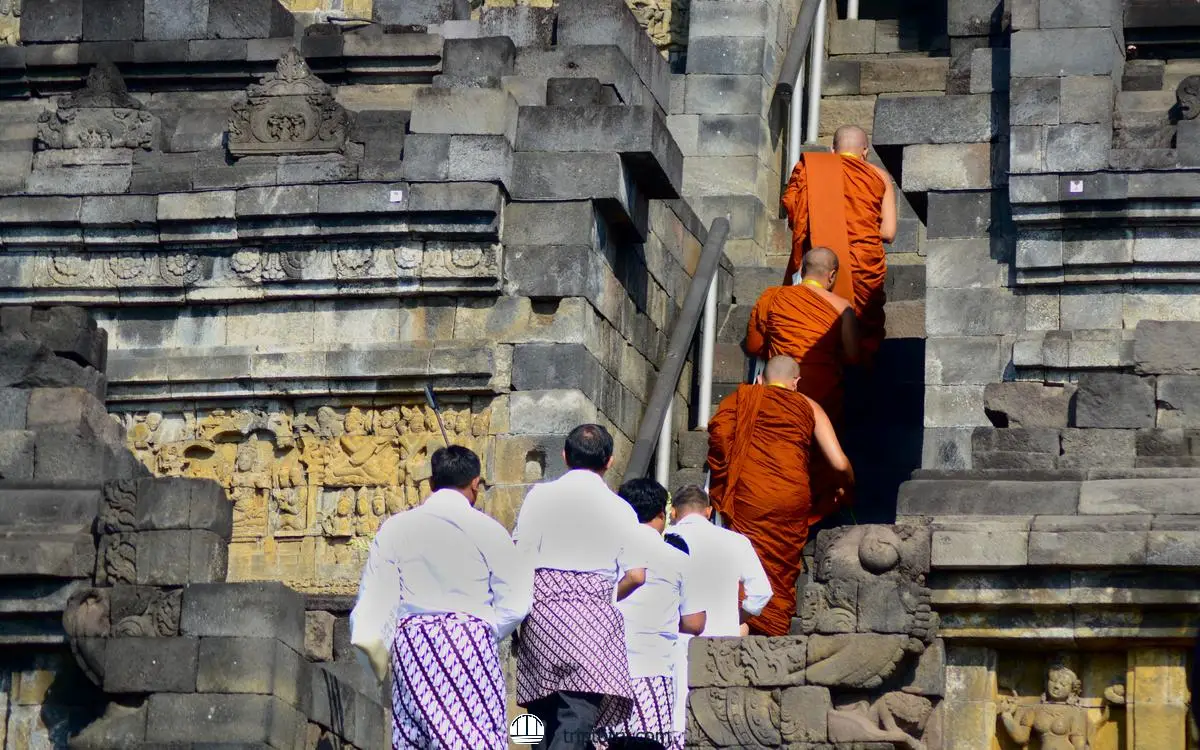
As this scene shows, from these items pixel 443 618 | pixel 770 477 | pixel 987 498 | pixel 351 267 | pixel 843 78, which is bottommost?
pixel 443 618

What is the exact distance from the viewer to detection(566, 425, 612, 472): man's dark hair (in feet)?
45.9

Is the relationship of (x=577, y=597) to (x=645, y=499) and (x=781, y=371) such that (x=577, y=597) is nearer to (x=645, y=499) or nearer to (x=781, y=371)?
(x=645, y=499)

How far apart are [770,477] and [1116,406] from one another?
84.0 inches

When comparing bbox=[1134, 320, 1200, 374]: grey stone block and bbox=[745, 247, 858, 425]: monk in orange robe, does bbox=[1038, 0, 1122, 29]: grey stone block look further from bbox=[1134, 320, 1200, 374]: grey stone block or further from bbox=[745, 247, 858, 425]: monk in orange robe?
bbox=[1134, 320, 1200, 374]: grey stone block

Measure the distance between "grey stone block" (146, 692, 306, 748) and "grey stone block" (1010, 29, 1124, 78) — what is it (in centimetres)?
716

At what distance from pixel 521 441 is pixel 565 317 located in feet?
2.61

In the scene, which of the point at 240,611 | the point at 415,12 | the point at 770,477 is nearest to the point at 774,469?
the point at 770,477

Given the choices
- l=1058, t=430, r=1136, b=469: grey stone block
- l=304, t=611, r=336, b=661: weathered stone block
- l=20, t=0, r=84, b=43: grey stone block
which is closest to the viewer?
l=304, t=611, r=336, b=661: weathered stone block

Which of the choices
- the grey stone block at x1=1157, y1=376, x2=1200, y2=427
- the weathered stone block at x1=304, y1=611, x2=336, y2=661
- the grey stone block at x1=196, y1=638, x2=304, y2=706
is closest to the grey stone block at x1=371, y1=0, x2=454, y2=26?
the weathered stone block at x1=304, y1=611, x2=336, y2=661

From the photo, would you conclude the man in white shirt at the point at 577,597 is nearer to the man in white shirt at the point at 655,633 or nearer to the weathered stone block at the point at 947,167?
the man in white shirt at the point at 655,633

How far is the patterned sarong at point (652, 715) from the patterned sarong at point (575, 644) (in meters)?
0.10

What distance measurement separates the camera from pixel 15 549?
15445 mm

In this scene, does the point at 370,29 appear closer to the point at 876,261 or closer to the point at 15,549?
the point at 876,261

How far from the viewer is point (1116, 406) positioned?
655 inches
